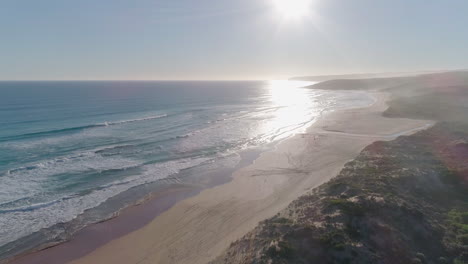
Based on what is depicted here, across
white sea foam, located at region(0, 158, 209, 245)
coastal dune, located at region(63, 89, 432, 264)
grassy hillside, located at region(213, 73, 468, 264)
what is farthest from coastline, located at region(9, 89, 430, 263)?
white sea foam, located at region(0, 158, 209, 245)

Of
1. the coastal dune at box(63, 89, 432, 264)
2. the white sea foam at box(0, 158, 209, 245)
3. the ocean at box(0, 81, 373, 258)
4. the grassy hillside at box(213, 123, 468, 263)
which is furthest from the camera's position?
the ocean at box(0, 81, 373, 258)

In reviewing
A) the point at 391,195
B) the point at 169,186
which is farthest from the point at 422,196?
the point at 169,186

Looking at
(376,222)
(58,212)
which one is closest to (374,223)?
(376,222)

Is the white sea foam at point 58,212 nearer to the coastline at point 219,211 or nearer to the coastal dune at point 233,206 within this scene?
the coastline at point 219,211

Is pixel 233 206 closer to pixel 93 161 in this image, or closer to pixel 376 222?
pixel 376 222

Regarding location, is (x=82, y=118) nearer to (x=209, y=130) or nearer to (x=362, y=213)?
(x=209, y=130)

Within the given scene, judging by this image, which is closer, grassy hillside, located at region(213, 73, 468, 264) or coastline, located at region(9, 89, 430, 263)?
grassy hillside, located at region(213, 73, 468, 264)

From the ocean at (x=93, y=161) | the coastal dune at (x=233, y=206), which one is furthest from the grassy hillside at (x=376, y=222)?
the ocean at (x=93, y=161)

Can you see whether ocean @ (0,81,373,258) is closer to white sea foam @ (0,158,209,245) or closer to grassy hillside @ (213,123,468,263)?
white sea foam @ (0,158,209,245)
